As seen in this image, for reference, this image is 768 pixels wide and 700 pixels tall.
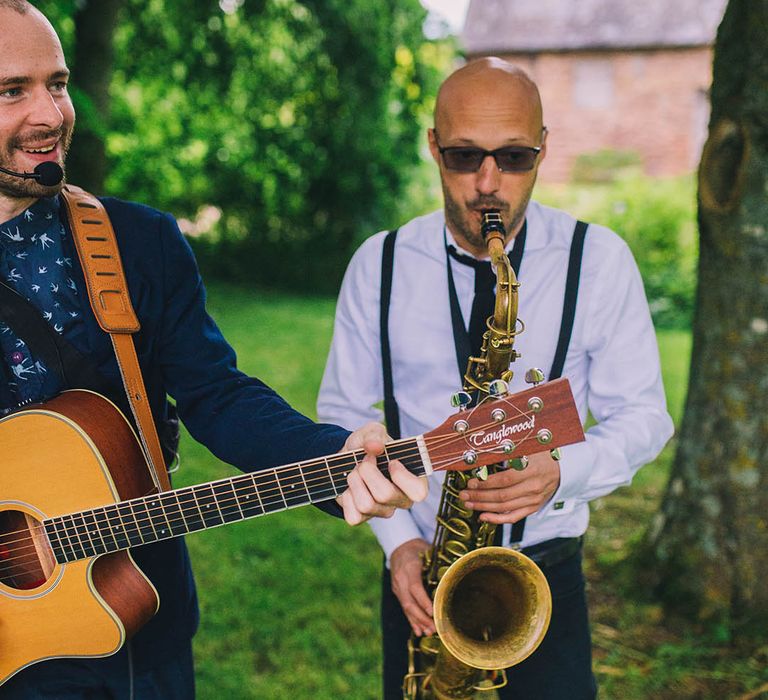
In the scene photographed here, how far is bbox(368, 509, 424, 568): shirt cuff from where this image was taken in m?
2.38

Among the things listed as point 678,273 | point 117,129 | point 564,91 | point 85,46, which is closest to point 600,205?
point 678,273

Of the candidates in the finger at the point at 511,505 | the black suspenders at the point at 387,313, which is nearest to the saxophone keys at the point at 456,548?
the finger at the point at 511,505

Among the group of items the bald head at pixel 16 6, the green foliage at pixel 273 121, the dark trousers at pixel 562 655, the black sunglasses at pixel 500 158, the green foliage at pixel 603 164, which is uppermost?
the green foliage at pixel 603 164

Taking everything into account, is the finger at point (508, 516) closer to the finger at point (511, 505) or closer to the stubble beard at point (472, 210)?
the finger at point (511, 505)

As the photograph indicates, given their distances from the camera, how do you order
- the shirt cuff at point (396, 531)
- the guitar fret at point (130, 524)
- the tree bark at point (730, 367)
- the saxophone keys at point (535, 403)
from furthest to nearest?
1. the tree bark at point (730, 367)
2. the shirt cuff at point (396, 531)
3. the guitar fret at point (130, 524)
4. the saxophone keys at point (535, 403)

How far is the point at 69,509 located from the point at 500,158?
4.75 feet

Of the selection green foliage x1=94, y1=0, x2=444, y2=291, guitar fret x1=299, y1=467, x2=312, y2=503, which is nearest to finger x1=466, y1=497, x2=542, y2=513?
guitar fret x1=299, y1=467, x2=312, y2=503

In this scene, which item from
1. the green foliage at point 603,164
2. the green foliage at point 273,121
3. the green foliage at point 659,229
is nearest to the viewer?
Answer: the green foliage at point 273,121

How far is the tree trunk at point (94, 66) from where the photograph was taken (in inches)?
288

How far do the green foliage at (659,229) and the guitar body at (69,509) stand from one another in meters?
11.7

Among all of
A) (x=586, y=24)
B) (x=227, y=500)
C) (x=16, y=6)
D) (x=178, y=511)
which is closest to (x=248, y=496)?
(x=227, y=500)

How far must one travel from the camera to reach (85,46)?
301 inches

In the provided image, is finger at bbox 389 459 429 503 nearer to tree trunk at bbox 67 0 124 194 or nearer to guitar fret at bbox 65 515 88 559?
guitar fret at bbox 65 515 88 559

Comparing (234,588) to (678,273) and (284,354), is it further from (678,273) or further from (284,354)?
(678,273)
